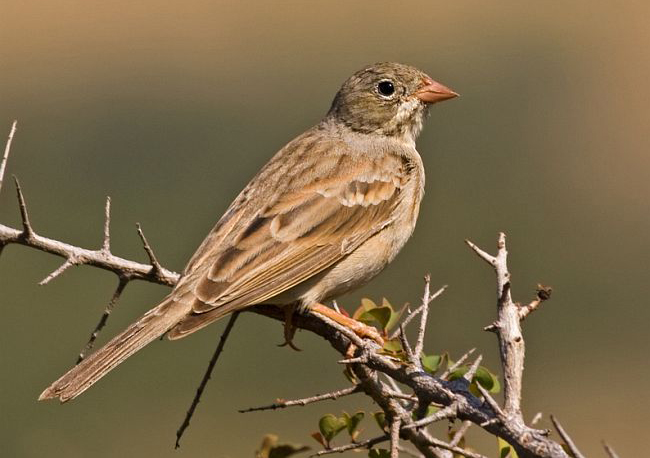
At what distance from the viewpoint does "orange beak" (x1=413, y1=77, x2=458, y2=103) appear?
8.21 m

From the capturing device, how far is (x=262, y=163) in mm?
24297

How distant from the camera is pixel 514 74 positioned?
31203 millimetres

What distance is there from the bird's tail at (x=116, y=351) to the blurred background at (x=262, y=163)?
5.55 feet

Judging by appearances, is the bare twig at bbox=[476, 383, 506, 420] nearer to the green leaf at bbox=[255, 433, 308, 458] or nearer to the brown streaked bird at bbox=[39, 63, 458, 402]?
the green leaf at bbox=[255, 433, 308, 458]

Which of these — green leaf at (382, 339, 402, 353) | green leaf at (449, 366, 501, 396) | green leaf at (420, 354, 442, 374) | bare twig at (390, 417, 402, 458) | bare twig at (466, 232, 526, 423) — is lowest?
bare twig at (390, 417, 402, 458)

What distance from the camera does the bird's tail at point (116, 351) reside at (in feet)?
19.0

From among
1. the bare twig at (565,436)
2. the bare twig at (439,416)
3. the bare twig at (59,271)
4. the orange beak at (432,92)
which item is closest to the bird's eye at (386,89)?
the orange beak at (432,92)

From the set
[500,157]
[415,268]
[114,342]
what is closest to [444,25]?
[500,157]

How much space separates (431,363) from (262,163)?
Result: 18819 millimetres

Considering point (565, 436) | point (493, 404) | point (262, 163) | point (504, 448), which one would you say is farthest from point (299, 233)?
point (262, 163)

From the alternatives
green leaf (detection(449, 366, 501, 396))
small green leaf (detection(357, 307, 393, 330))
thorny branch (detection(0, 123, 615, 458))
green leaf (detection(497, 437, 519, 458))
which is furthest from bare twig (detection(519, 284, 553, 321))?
small green leaf (detection(357, 307, 393, 330))

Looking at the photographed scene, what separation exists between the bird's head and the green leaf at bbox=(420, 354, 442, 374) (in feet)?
9.39

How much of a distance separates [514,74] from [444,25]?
436cm

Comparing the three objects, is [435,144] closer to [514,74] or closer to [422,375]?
[514,74]
